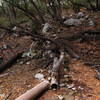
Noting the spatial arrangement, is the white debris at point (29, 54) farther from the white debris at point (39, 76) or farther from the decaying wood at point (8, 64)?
the white debris at point (39, 76)

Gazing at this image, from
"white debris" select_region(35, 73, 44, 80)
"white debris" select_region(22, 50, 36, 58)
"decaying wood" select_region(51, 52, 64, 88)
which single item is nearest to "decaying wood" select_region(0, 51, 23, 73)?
"white debris" select_region(22, 50, 36, 58)

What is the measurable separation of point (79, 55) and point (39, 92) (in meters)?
2.03

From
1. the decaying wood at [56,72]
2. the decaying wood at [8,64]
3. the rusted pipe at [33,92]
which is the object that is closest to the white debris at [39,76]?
the decaying wood at [56,72]

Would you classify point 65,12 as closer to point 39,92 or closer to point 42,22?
point 42,22

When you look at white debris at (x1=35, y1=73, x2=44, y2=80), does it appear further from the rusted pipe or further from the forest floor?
the rusted pipe

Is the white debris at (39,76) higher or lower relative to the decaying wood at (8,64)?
lower

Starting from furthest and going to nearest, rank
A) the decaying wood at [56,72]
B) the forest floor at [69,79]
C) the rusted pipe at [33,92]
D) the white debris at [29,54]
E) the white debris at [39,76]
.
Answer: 1. the white debris at [29,54]
2. the white debris at [39,76]
3. the decaying wood at [56,72]
4. the forest floor at [69,79]
5. the rusted pipe at [33,92]

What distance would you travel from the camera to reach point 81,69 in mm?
3795

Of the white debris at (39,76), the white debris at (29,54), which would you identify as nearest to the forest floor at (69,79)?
the white debris at (39,76)

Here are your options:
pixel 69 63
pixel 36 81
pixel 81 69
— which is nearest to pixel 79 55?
pixel 69 63

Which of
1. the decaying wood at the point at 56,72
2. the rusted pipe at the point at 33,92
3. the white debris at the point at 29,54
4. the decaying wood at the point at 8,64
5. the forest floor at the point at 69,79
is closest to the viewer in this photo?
the rusted pipe at the point at 33,92

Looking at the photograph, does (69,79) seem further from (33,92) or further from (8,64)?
(8,64)

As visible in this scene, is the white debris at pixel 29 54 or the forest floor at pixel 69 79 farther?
the white debris at pixel 29 54

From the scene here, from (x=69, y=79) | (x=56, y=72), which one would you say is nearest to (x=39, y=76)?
(x=56, y=72)
